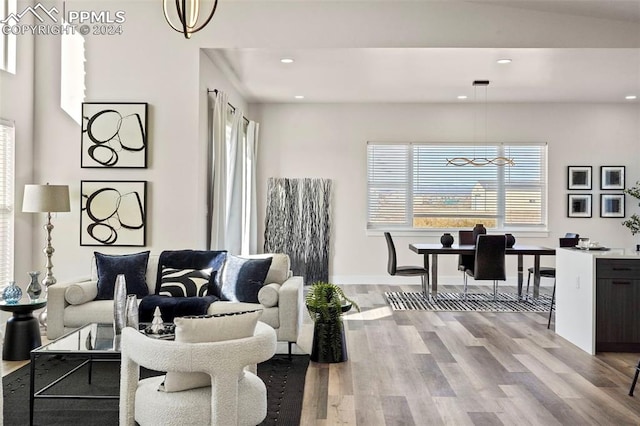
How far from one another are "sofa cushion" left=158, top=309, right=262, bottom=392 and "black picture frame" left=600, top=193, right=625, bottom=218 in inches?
311

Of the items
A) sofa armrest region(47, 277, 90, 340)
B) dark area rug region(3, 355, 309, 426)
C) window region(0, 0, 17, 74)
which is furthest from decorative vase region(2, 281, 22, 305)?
window region(0, 0, 17, 74)

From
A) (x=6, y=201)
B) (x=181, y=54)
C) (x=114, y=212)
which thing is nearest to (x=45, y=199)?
(x=6, y=201)

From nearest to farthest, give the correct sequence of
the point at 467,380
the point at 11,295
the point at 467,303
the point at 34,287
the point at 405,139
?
the point at 467,380
the point at 11,295
the point at 34,287
the point at 467,303
the point at 405,139

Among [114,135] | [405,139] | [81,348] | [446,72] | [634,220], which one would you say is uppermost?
[446,72]

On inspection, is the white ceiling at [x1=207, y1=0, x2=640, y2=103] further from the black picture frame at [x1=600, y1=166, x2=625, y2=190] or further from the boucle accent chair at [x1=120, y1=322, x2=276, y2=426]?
the boucle accent chair at [x1=120, y1=322, x2=276, y2=426]

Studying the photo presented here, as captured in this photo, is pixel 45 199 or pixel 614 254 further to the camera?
pixel 45 199

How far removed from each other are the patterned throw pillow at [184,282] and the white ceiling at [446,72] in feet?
7.84

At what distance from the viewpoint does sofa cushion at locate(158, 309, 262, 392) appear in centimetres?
243

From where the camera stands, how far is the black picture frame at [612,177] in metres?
8.80

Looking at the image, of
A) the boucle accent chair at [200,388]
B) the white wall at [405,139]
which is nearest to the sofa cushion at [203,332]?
the boucle accent chair at [200,388]

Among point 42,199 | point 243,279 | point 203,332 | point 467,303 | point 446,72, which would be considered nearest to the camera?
point 203,332

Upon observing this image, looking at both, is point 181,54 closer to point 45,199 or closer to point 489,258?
point 45,199

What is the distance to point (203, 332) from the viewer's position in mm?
2449

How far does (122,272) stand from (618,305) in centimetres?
427
